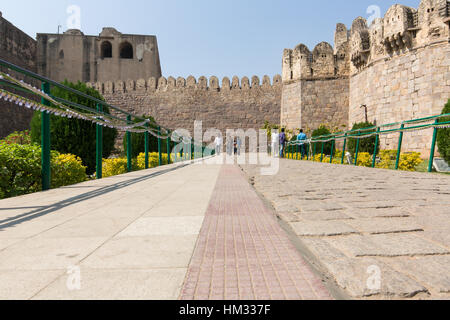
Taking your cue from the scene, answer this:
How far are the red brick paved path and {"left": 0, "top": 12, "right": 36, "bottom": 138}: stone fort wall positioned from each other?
2527cm

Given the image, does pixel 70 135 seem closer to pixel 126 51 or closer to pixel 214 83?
pixel 214 83

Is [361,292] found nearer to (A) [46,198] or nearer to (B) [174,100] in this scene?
(A) [46,198]

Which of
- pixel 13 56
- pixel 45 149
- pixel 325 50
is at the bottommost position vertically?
pixel 45 149

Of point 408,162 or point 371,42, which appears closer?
point 408,162

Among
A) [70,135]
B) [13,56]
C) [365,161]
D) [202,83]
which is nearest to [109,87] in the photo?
[13,56]

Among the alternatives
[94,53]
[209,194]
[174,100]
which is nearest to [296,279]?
[209,194]

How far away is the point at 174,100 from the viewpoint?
29.3 meters

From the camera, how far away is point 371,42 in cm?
1781

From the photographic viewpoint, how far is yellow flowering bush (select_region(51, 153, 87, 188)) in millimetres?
4621

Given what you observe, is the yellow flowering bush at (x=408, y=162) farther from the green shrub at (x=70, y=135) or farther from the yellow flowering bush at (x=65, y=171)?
the green shrub at (x=70, y=135)

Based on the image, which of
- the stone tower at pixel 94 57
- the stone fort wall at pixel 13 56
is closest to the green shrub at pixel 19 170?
the stone fort wall at pixel 13 56

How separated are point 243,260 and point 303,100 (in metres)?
21.8

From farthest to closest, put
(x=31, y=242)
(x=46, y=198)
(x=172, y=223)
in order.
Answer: (x=46, y=198), (x=172, y=223), (x=31, y=242)

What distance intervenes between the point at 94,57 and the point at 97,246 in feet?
119
